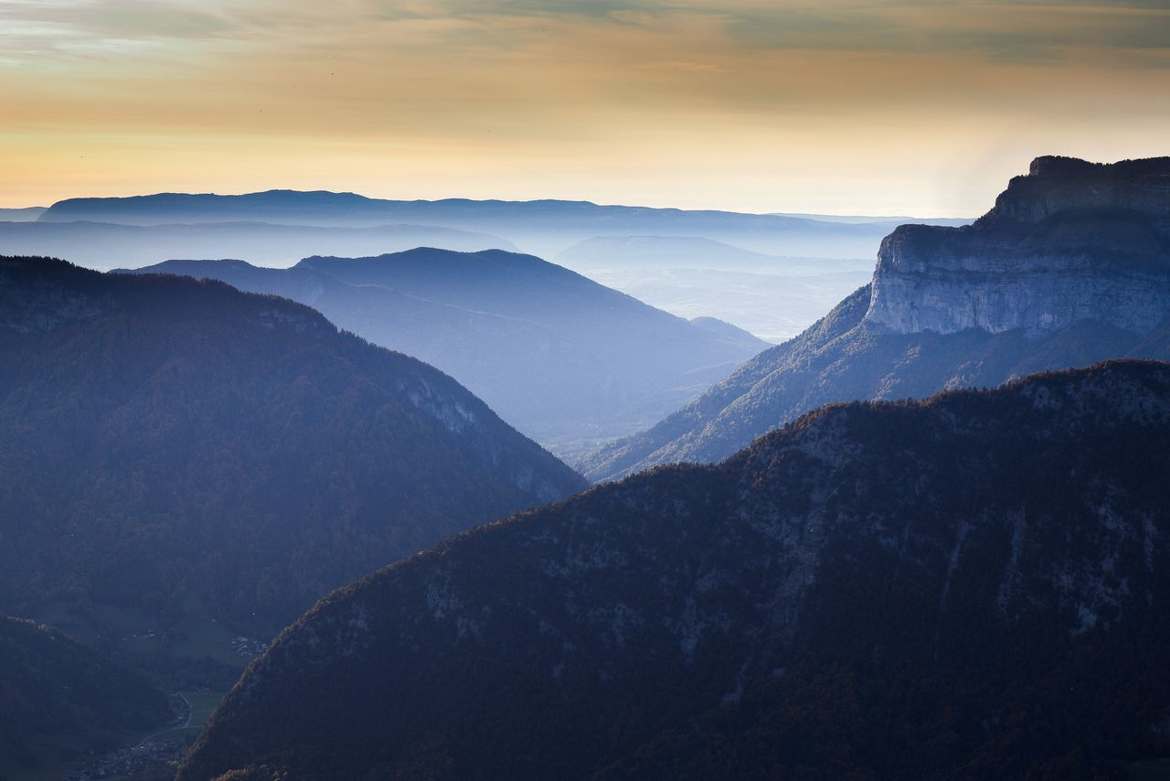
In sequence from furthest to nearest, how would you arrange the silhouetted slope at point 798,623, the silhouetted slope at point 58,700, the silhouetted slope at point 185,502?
the silhouetted slope at point 185,502, the silhouetted slope at point 58,700, the silhouetted slope at point 798,623

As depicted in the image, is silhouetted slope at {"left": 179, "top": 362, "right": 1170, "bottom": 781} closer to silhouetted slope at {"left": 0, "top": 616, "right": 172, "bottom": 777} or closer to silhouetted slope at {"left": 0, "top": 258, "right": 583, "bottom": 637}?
silhouetted slope at {"left": 0, "top": 616, "right": 172, "bottom": 777}

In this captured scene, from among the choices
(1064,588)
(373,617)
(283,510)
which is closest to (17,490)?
(283,510)

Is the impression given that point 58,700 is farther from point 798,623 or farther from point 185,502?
point 798,623

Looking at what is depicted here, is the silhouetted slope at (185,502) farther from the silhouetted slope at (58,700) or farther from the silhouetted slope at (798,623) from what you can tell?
the silhouetted slope at (798,623)

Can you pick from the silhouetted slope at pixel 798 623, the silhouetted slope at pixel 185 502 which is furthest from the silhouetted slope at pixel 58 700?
the silhouetted slope at pixel 798 623

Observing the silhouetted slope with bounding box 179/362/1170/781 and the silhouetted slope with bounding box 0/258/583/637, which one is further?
the silhouetted slope with bounding box 0/258/583/637

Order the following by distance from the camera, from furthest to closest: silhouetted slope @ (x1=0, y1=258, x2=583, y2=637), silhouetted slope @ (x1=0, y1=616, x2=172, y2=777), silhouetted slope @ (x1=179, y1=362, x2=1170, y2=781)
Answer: silhouetted slope @ (x1=0, y1=258, x2=583, y2=637) < silhouetted slope @ (x1=0, y1=616, x2=172, y2=777) < silhouetted slope @ (x1=179, y1=362, x2=1170, y2=781)

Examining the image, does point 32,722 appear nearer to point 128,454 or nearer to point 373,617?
point 373,617

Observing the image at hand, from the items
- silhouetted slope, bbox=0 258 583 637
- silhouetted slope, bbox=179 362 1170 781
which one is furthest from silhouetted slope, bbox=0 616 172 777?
silhouetted slope, bbox=179 362 1170 781
